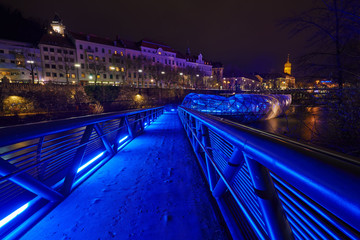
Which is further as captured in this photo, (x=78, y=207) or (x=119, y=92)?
(x=119, y=92)

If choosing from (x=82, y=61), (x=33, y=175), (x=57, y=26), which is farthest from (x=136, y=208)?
(x=57, y=26)

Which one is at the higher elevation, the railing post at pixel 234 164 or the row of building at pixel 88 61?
the row of building at pixel 88 61

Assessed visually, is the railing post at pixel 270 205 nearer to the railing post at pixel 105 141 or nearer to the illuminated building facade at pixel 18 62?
the railing post at pixel 105 141

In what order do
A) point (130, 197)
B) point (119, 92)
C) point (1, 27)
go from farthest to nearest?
point (1, 27)
point (119, 92)
point (130, 197)

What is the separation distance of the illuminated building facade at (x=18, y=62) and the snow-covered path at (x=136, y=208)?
47162 millimetres

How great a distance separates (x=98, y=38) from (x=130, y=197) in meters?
53.4

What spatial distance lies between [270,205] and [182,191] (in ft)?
5.36

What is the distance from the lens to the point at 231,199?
5.74 feet

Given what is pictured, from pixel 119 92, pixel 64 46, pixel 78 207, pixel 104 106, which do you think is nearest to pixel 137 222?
pixel 78 207

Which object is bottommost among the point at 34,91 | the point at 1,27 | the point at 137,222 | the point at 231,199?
the point at 137,222

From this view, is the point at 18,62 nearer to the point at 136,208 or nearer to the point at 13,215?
the point at 13,215

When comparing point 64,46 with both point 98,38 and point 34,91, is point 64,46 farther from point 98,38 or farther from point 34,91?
point 34,91

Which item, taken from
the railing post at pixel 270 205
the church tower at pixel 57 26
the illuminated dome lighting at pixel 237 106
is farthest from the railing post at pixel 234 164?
the church tower at pixel 57 26

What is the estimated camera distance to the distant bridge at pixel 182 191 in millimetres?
524
